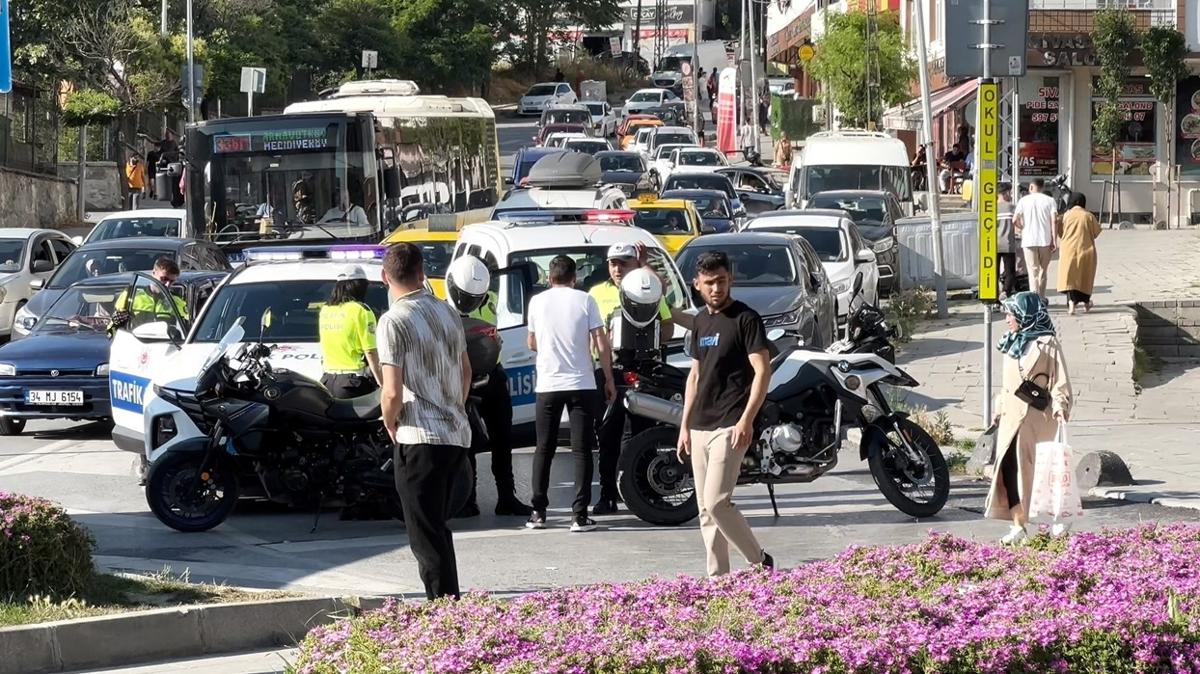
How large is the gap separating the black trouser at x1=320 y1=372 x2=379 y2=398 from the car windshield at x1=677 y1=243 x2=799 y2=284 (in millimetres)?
7895

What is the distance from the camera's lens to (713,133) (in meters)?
79.2

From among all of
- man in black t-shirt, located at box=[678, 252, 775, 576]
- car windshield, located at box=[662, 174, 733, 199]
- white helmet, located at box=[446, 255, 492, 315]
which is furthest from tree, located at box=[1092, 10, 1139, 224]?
man in black t-shirt, located at box=[678, 252, 775, 576]

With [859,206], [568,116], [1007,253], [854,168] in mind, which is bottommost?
[1007,253]

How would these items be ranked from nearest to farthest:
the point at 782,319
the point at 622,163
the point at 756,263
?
the point at 782,319 < the point at 756,263 < the point at 622,163

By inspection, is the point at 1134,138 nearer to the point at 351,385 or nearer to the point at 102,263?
the point at 102,263

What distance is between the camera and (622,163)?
144ft

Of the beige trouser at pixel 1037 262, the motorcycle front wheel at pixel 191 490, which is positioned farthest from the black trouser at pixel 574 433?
the beige trouser at pixel 1037 262

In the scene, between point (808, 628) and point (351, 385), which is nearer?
point (808, 628)

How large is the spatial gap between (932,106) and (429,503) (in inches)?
1388

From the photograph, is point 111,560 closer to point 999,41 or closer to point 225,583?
point 225,583

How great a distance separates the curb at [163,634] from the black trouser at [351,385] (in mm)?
3240

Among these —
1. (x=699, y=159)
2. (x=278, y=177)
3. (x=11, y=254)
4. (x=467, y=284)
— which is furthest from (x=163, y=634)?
(x=699, y=159)

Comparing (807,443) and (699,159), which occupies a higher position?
(699,159)

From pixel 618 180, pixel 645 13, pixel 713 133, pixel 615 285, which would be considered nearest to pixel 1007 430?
pixel 615 285
